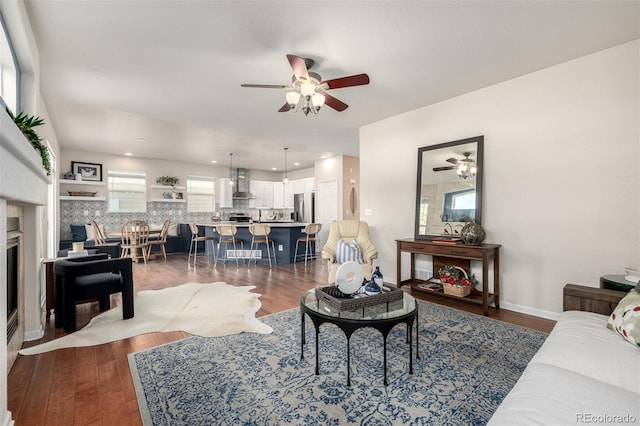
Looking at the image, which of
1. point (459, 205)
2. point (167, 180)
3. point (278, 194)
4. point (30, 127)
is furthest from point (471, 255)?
point (167, 180)

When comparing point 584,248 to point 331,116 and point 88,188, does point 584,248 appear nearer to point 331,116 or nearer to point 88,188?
point 331,116

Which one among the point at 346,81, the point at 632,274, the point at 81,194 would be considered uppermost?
the point at 346,81

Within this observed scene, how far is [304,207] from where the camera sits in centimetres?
938

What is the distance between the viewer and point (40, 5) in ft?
6.91

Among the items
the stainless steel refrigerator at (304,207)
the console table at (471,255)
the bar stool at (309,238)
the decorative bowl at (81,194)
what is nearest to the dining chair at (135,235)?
the decorative bowl at (81,194)

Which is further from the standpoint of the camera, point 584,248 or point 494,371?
point 584,248

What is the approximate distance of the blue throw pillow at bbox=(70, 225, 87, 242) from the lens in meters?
6.99

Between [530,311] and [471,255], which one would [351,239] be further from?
[530,311]

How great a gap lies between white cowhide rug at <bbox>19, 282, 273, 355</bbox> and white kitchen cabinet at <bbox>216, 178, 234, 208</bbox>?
571cm

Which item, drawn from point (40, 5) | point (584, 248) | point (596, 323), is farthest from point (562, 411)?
point (40, 5)

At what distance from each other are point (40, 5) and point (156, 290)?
3441 mm

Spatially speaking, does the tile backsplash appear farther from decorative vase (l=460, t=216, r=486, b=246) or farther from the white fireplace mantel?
decorative vase (l=460, t=216, r=486, b=246)

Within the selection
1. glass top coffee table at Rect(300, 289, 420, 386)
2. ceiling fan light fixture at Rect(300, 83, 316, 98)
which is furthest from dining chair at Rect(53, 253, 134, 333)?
ceiling fan light fixture at Rect(300, 83, 316, 98)

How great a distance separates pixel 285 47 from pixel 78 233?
741 cm
